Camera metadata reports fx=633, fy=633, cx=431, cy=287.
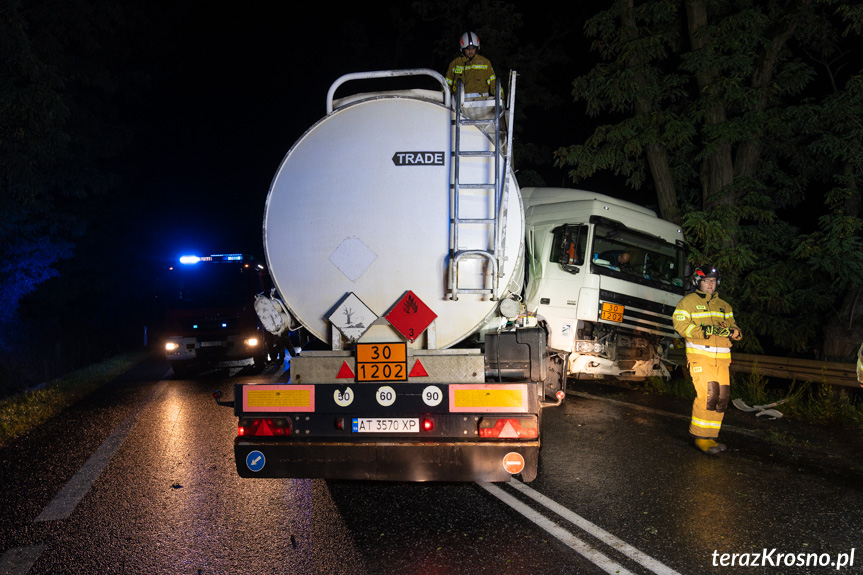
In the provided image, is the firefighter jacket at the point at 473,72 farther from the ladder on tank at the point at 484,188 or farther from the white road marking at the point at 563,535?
the white road marking at the point at 563,535

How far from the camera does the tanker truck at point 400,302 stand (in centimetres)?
420

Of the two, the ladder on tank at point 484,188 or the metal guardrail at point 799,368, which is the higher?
the ladder on tank at point 484,188

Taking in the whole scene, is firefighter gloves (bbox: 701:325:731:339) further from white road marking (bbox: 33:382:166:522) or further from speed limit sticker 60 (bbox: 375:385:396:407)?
white road marking (bbox: 33:382:166:522)

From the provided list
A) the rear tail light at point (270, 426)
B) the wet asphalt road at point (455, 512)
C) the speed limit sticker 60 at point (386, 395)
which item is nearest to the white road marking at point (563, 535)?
the wet asphalt road at point (455, 512)

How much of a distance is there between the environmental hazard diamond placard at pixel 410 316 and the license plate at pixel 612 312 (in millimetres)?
5011

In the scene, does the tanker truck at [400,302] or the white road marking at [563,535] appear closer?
the white road marking at [563,535]

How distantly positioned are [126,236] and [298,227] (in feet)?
78.5

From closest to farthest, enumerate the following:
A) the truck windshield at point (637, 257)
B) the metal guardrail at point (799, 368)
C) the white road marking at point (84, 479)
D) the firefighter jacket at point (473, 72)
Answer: the white road marking at point (84, 479) → the firefighter jacket at point (473, 72) → the metal guardrail at point (799, 368) → the truck windshield at point (637, 257)

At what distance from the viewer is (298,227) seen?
4398mm

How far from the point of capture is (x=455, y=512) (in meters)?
4.55

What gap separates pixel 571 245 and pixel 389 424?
202 inches

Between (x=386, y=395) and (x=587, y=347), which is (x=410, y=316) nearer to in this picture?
(x=386, y=395)

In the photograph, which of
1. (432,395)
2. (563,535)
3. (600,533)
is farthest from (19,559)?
(600,533)

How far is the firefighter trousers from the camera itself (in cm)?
593
